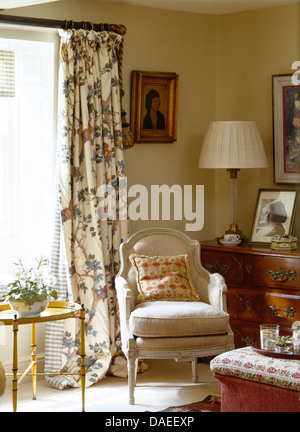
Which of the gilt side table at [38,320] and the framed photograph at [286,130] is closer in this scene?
the gilt side table at [38,320]

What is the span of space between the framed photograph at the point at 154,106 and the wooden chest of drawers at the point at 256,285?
89cm

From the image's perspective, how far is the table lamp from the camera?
15.5ft

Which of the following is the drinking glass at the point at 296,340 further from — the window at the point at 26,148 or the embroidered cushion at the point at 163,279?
the window at the point at 26,148

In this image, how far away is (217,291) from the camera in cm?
429

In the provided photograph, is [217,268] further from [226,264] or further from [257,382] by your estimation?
[257,382]

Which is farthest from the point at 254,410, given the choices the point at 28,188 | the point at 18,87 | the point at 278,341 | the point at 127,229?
the point at 18,87

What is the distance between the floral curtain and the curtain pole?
0.17ft

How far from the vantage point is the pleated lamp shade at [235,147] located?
4727 mm

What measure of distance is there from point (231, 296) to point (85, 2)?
2247 millimetres

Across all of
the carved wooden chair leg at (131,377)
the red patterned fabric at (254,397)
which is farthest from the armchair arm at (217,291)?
the red patterned fabric at (254,397)

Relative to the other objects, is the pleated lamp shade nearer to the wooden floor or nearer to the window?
the window

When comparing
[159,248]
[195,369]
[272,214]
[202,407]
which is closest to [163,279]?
[159,248]

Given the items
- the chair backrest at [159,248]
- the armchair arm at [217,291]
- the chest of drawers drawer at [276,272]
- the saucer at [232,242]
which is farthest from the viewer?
the saucer at [232,242]

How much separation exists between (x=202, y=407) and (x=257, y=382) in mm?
709
